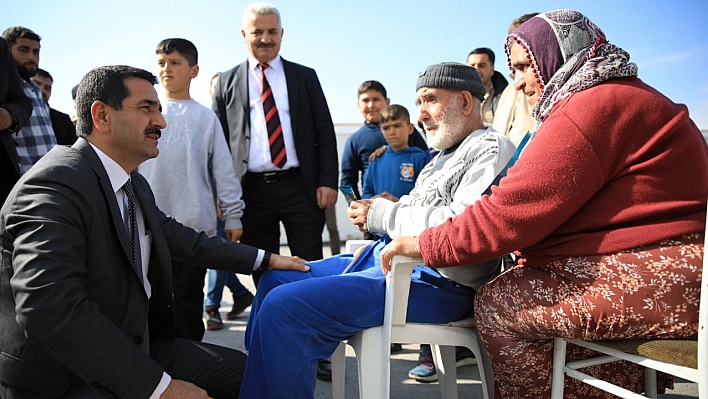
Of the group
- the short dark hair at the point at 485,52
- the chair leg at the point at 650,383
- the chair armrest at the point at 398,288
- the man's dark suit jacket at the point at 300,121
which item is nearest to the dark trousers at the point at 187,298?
the man's dark suit jacket at the point at 300,121

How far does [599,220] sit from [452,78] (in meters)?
1.16

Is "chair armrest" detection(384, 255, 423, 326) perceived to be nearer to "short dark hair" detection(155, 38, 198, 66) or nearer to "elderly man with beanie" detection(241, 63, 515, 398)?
"elderly man with beanie" detection(241, 63, 515, 398)

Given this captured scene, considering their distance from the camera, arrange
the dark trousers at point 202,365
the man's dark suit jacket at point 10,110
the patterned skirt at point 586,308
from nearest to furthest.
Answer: the patterned skirt at point 586,308, the dark trousers at point 202,365, the man's dark suit jacket at point 10,110

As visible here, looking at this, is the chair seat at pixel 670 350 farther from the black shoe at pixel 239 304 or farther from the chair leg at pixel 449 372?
the black shoe at pixel 239 304

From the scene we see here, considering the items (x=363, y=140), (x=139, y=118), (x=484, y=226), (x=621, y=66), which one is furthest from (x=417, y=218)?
(x=363, y=140)

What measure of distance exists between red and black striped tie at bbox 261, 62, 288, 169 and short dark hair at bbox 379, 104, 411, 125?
1.27 meters

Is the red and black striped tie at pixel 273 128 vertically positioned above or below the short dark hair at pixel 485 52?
below

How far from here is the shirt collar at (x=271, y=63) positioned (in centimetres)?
379

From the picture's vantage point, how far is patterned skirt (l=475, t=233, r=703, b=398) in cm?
153

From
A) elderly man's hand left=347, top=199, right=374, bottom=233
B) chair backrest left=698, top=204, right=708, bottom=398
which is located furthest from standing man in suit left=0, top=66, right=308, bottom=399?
chair backrest left=698, top=204, right=708, bottom=398

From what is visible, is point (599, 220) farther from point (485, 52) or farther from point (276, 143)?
point (485, 52)

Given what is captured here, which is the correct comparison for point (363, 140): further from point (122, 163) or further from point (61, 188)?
point (61, 188)

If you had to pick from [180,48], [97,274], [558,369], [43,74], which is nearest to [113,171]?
[97,274]

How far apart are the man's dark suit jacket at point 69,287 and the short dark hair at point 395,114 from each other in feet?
10.3
